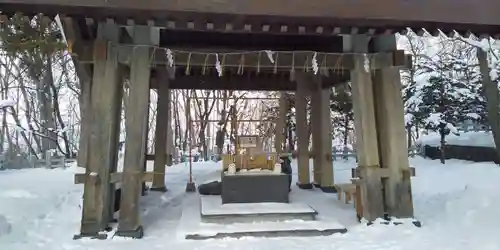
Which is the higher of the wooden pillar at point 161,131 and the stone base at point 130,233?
the wooden pillar at point 161,131

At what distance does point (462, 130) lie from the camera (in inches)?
617

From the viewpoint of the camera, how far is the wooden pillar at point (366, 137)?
6.56 m

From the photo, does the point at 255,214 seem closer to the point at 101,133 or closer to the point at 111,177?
the point at 111,177

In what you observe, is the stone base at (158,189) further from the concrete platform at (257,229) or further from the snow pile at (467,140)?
the snow pile at (467,140)

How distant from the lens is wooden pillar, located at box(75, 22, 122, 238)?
606cm

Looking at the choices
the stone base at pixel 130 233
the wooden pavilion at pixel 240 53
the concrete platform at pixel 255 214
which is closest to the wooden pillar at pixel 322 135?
the wooden pavilion at pixel 240 53

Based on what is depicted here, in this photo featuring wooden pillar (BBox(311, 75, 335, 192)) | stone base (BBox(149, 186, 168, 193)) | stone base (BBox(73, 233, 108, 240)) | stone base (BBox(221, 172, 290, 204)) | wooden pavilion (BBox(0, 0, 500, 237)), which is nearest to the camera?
wooden pavilion (BBox(0, 0, 500, 237))

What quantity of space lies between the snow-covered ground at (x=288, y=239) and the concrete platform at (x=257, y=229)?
169 mm

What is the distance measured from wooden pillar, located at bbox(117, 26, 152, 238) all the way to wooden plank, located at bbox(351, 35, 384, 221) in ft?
10.8

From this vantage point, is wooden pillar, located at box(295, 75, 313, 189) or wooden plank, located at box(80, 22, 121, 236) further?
wooden pillar, located at box(295, 75, 313, 189)

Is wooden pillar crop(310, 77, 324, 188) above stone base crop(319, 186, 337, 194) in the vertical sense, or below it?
above

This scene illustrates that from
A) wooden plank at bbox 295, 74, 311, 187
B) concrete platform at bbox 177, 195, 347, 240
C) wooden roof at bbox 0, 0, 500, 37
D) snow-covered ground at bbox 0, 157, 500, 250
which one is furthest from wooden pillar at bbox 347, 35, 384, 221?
wooden plank at bbox 295, 74, 311, 187

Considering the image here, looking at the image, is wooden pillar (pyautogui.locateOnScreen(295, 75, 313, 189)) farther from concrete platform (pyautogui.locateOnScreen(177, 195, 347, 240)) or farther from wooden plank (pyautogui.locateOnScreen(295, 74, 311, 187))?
concrete platform (pyautogui.locateOnScreen(177, 195, 347, 240))
